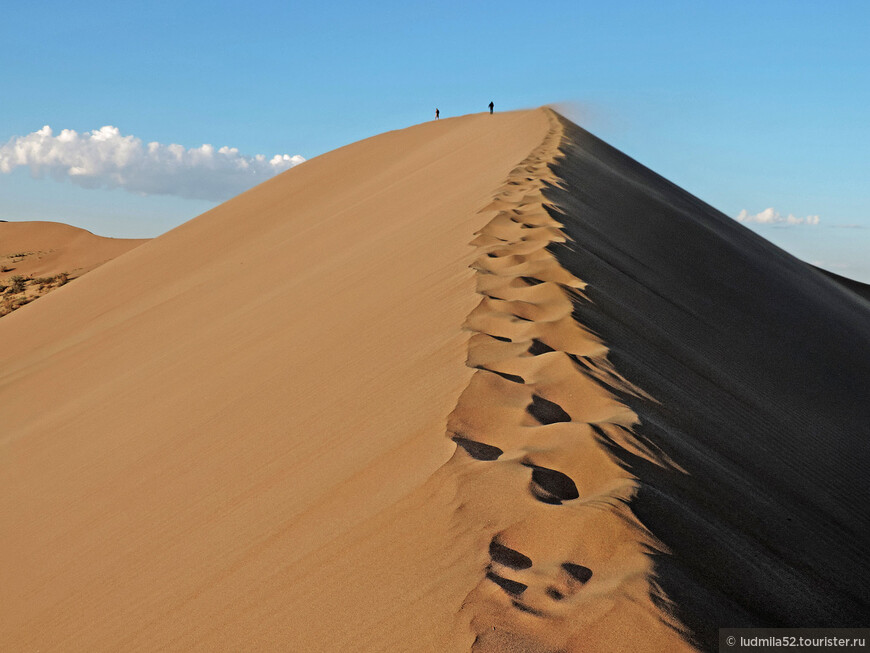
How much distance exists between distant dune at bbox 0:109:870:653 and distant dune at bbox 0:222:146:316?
611 inches

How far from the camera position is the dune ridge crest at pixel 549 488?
1.88 m

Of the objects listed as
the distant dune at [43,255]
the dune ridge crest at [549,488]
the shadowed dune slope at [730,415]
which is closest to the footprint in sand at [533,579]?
the dune ridge crest at [549,488]

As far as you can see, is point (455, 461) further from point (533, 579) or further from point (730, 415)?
point (730, 415)

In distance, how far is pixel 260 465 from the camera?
10.8 ft

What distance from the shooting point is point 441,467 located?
104 inches

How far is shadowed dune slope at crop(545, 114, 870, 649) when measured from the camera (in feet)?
7.65

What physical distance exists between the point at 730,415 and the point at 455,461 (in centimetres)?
209

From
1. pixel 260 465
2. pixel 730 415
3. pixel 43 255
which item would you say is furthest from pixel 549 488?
pixel 43 255

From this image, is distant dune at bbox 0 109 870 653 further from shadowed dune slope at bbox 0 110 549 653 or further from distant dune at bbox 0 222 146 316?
distant dune at bbox 0 222 146 316

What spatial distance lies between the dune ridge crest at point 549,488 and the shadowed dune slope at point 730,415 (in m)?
0.10

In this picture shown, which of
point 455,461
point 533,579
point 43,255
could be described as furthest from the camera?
point 43,255

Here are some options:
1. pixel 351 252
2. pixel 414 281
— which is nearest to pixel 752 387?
pixel 414 281

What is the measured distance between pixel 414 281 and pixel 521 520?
3.32 m

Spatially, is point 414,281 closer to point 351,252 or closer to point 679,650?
point 351,252
